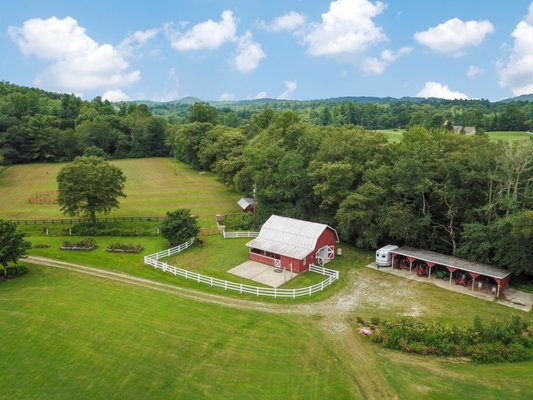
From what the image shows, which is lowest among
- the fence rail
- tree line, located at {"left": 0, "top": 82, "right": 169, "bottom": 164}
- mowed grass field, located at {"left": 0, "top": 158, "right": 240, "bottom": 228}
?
the fence rail

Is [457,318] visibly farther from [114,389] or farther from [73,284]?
[73,284]

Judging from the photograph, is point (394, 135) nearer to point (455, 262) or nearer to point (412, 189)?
point (412, 189)

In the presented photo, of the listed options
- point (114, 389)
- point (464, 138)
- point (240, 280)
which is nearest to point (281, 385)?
point (114, 389)

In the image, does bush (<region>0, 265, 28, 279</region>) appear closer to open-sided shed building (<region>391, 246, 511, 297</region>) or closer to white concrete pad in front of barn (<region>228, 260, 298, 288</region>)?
white concrete pad in front of barn (<region>228, 260, 298, 288</region>)

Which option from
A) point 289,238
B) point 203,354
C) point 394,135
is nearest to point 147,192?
point 289,238

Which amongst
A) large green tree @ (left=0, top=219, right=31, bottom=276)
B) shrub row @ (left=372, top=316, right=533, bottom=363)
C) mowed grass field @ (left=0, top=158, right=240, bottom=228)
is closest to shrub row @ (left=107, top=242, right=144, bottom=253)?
large green tree @ (left=0, top=219, right=31, bottom=276)
